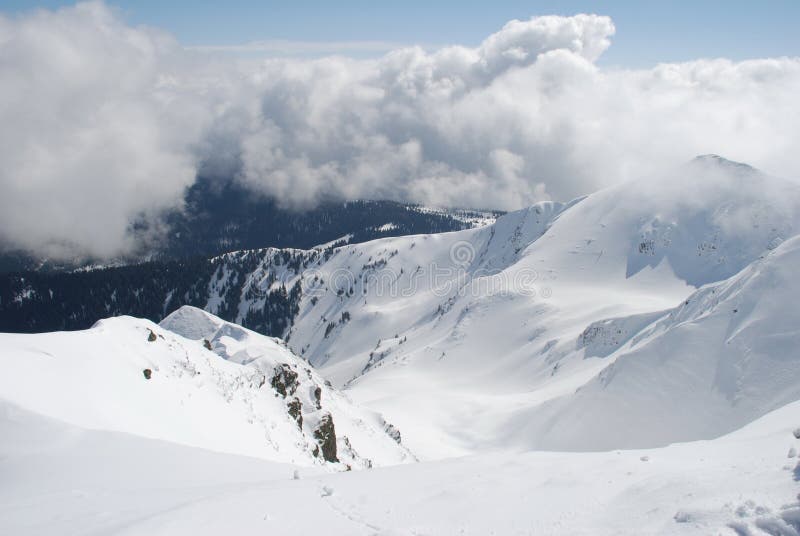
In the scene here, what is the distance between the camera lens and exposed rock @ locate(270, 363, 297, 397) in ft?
163

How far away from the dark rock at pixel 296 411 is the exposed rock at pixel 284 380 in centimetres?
148

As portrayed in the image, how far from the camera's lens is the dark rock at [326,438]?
44.8 metres

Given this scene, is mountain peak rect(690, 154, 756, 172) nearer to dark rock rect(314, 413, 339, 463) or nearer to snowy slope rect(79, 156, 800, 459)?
snowy slope rect(79, 156, 800, 459)

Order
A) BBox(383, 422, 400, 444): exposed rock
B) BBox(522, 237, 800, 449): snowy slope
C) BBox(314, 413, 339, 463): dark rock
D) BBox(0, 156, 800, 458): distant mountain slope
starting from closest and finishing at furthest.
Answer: BBox(314, 413, 339, 463): dark rock < BBox(522, 237, 800, 449): snowy slope < BBox(383, 422, 400, 444): exposed rock < BBox(0, 156, 800, 458): distant mountain slope

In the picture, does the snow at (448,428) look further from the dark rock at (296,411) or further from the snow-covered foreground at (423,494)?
the dark rock at (296,411)

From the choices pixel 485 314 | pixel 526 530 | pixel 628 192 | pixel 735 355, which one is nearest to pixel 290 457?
pixel 526 530

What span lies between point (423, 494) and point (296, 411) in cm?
3556

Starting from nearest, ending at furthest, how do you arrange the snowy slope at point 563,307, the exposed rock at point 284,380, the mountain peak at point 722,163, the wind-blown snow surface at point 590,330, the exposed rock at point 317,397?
the exposed rock at point 284,380, the exposed rock at point 317,397, the wind-blown snow surface at point 590,330, the snowy slope at point 563,307, the mountain peak at point 722,163

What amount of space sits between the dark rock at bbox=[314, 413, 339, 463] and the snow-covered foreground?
26.4 meters

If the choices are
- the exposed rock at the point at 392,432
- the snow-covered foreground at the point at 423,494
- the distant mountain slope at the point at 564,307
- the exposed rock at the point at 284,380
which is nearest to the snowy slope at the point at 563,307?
the distant mountain slope at the point at 564,307

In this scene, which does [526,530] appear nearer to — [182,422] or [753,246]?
[182,422]

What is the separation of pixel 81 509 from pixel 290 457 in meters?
23.2

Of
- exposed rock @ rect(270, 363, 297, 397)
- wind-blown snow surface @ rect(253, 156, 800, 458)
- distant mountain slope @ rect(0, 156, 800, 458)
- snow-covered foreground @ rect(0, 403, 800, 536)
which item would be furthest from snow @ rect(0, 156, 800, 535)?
distant mountain slope @ rect(0, 156, 800, 458)

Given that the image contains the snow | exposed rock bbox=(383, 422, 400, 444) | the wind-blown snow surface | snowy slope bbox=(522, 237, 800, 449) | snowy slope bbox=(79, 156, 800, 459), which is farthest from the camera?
snowy slope bbox=(79, 156, 800, 459)
